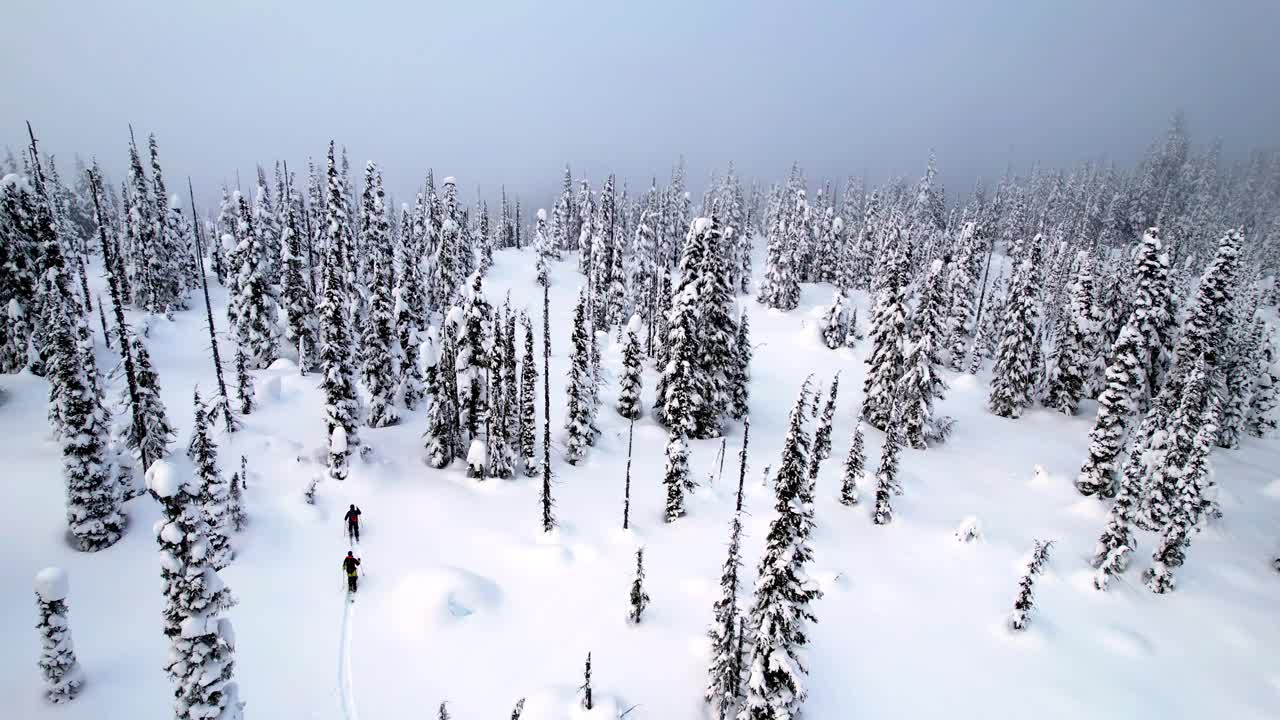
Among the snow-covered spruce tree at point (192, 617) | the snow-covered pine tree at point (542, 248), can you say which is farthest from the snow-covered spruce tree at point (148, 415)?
the snow-covered pine tree at point (542, 248)

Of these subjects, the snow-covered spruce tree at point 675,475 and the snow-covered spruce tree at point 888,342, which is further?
the snow-covered spruce tree at point 888,342

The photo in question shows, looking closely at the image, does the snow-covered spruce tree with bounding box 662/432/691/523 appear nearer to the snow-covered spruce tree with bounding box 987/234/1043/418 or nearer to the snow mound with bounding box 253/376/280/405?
the snow mound with bounding box 253/376/280/405

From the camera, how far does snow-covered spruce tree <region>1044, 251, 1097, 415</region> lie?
44031 mm

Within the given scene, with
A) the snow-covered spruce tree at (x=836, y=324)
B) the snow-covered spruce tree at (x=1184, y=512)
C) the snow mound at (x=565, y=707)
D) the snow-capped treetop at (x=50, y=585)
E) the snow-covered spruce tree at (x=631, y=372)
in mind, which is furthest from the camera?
the snow-covered spruce tree at (x=836, y=324)

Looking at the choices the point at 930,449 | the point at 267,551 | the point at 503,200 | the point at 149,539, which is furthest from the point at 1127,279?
the point at 503,200

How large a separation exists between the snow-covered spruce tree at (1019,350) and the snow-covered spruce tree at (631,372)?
1261 inches

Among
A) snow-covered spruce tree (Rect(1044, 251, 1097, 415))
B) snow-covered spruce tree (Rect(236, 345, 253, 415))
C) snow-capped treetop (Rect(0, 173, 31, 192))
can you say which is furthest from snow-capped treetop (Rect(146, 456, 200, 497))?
snow-covered spruce tree (Rect(1044, 251, 1097, 415))

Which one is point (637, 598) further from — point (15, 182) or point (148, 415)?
point (15, 182)

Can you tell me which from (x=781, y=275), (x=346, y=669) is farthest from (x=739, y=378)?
(x=781, y=275)

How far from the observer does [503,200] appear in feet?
358

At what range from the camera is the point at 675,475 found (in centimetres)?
2972

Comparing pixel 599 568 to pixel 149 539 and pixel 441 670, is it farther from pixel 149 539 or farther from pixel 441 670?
pixel 149 539

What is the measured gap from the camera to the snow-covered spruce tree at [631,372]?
35812mm

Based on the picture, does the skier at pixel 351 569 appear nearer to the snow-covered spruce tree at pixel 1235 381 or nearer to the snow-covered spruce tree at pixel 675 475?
the snow-covered spruce tree at pixel 675 475
